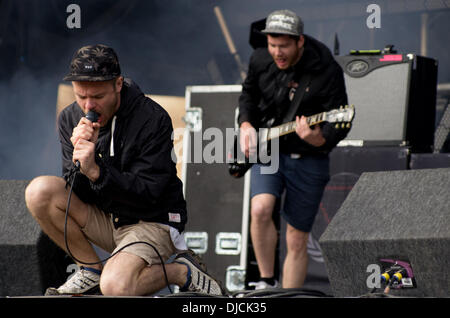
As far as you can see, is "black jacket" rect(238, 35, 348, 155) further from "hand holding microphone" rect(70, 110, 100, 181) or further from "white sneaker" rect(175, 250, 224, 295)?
"hand holding microphone" rect(70, 110, 100, 181)

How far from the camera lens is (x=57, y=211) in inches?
106

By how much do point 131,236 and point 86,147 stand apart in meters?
0.46

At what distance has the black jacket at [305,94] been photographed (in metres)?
3.34

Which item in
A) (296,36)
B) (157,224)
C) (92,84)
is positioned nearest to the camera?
(92,84)

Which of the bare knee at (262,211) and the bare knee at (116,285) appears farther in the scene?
the bare knee at (262,211)

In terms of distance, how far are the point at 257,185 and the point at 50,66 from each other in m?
3.30

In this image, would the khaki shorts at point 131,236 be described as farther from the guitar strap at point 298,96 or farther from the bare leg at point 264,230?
Answer: the guitar strap at point 298,96

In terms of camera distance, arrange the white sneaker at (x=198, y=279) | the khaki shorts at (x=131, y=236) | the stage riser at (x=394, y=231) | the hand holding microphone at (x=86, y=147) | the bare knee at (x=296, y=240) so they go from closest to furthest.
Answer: the stage riser at (x=394, y=231)
the hand holding microphone at (x=86, y=147)
the khaki shorts at (x=131, y=236)
the white sneaker at (x=198, y=279)
the bare knee at (x=296, y=240)

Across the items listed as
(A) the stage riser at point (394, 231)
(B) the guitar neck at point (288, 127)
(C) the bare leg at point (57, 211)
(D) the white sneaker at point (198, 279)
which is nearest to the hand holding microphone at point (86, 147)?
(C) the bare leg at point (57, 211)

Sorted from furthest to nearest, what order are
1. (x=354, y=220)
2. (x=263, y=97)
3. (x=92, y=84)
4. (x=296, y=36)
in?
(x=263, y=97) → (x=296, y=36) → (x=92, y=84) → (x=354, y=220)

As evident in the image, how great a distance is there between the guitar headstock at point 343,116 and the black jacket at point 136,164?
0.89m

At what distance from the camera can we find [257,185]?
3420 millimetres
